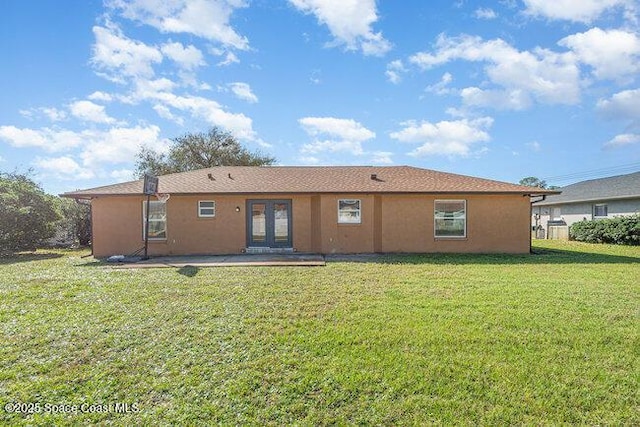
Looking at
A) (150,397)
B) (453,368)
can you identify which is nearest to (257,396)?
(150,397)

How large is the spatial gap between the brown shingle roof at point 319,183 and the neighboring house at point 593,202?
9.47m

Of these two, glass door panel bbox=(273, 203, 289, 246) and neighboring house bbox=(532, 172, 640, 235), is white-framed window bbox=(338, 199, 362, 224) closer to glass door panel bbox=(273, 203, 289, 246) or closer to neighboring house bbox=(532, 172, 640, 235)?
glass door panel bbox=(273, 203, 289, 246)

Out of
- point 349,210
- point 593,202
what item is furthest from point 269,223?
point 593,202

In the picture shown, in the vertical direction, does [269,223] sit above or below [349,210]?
below

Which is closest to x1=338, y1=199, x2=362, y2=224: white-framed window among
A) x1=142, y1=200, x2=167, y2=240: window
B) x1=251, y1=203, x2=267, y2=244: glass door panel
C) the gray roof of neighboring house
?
x1=251, y1=203, x2=267, y2=244: glass door panel

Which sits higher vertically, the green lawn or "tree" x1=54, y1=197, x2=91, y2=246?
"tree" x1=54, y1=197, x2=91, y2=246

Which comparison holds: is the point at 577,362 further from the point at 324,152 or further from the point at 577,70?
the point at 324,152

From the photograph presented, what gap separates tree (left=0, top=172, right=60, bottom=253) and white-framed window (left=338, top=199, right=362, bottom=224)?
13.5 m

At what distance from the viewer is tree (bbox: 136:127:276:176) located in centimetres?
3034

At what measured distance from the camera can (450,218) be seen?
12.7m

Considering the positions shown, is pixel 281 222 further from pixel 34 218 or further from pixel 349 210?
pixel 34 218

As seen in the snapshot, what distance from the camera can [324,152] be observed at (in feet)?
79.3

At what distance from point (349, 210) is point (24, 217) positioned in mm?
13981

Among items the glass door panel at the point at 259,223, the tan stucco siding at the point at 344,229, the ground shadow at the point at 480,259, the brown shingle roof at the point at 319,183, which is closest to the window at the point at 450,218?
the brown shingle roof at the point at 319,183
